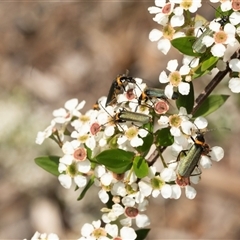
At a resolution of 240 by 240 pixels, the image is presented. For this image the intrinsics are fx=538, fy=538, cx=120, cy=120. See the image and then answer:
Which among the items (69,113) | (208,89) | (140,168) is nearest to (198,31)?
(208,89)

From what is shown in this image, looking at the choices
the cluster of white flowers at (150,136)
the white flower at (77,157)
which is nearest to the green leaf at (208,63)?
the cluster of white flowers at (150,136)

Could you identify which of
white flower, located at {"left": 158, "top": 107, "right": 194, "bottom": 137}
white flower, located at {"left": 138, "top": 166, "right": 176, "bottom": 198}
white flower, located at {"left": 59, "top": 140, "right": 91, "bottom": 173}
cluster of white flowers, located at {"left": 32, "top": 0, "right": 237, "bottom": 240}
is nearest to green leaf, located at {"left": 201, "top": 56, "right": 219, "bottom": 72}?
cluster of white flowers, located at {"left": 32, "top": 0, "right": 237, "bottom": 240}

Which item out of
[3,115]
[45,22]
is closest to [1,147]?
[3,115]

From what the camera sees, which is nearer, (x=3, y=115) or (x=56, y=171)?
(x=56, y=171)

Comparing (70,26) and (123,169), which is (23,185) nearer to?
(70,26)

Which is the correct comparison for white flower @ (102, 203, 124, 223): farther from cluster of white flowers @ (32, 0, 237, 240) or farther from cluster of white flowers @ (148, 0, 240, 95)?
cluster of white flowers @ (148, 0, 240, 95)

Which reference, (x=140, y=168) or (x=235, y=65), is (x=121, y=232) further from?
(x=235, y=65)
